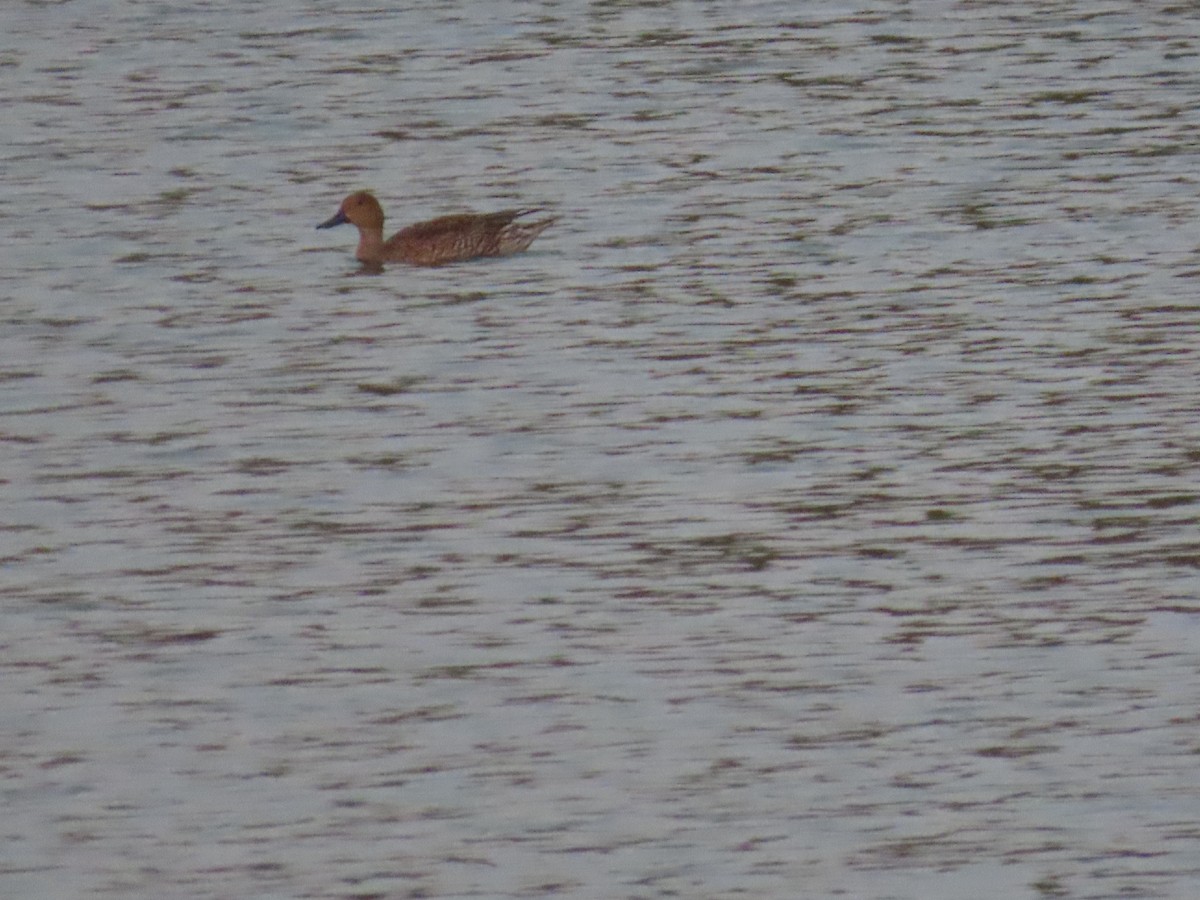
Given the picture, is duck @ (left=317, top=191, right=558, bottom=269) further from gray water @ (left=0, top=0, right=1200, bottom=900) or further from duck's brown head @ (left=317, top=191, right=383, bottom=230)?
gray water @ (left=0, top=0, right=1200, bottom=900)

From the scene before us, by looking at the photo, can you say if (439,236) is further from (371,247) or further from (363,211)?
(363,211)

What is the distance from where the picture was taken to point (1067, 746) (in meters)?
8.67

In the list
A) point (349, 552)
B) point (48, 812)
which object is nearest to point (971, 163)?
point (349, 552)

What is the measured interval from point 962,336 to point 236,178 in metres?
6.55

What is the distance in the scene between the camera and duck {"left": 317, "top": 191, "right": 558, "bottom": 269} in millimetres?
16531

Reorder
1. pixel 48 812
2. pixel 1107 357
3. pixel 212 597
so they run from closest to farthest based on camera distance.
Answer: pixel 48 812 → pixel 212 597 → pixel 1107 357

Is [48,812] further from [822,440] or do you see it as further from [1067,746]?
[822,440]

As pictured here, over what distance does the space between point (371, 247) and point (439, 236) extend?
0.51 meters

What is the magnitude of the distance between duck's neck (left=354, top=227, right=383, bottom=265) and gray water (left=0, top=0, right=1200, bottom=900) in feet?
1.00

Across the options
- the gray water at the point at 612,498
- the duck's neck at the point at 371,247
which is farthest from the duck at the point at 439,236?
the gray water at the point at 612,498

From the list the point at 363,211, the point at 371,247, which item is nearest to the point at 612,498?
the point at 371,247

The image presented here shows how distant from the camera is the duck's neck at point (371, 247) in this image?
55.2ft

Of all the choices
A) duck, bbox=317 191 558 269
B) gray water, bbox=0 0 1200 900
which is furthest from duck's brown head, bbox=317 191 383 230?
gray water, bbox=0 0 1200 900

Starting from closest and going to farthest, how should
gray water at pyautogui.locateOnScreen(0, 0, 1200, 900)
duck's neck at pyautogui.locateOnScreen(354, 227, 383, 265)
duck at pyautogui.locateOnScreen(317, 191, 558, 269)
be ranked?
1. gray water at pyautogui.locateOnScreen(0, 0, 1200, 900)
2. duck at pyautogui.locateOnScreen(317, 191, 558, 269)
3. duck's neck at pyautogui.locateOnScreen(354, 227, 383, 265)
